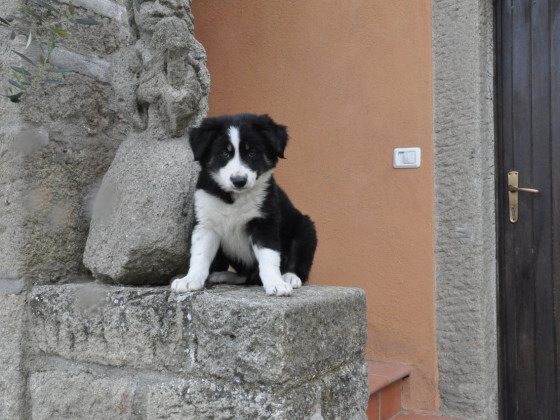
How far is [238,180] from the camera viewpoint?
5.80 feet

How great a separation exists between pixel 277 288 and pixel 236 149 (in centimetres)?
51

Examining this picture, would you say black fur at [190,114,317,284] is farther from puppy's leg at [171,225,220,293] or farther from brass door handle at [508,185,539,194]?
brass door handle at [508,185,539,194]

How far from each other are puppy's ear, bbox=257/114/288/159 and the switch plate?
1.52 meters

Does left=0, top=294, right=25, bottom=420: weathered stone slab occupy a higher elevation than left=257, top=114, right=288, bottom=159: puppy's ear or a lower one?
lower

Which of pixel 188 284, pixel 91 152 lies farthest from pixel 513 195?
pixel 91 152

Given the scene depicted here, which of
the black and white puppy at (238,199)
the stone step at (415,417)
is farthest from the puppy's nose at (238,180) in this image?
the stone step at (415,417)

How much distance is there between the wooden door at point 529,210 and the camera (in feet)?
10.2

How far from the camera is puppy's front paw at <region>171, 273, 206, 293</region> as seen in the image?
1648 mm

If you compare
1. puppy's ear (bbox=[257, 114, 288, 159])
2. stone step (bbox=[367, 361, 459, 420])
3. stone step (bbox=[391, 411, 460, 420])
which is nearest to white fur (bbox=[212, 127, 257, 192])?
puppy's ear (bbox=[257, 114, 288, 159])

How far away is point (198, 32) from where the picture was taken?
14.2 feet

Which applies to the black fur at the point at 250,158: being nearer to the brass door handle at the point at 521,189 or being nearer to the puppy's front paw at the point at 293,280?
the puppy's front paw at the point at 293,280

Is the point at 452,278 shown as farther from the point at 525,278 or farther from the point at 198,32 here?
the point at 198,32

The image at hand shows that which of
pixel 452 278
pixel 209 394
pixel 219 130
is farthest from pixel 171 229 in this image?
pixel 452 278

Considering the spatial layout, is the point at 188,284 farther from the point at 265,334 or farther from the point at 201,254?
the point at 265,334
